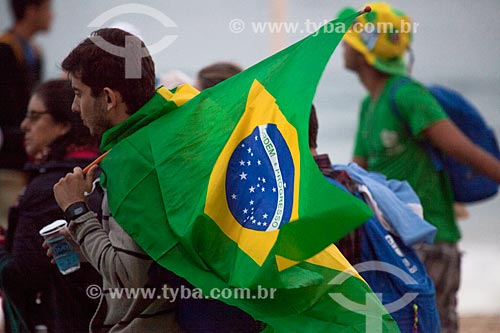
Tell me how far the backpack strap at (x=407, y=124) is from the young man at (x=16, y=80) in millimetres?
1981

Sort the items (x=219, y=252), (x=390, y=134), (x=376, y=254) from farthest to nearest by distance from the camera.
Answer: (x=390, y=134) < (x=376, y=254) < (x=219, y=252)

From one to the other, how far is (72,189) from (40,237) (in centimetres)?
71

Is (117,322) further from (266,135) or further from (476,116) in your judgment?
(476,116)

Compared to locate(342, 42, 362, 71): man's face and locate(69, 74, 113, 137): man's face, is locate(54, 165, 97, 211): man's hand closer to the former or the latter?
locate(69, 74, 113, 137): man's face

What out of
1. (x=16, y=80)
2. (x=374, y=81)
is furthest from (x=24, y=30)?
(x=374, y=81)

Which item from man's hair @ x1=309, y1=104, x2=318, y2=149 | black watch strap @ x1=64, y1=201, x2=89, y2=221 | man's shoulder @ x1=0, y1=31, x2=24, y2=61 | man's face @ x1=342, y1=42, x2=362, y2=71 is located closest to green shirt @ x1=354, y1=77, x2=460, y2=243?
man's face @ x1=342, y1=42, x2=362, y2=71

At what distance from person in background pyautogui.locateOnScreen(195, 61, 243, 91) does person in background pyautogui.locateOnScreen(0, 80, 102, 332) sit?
687 millimetres

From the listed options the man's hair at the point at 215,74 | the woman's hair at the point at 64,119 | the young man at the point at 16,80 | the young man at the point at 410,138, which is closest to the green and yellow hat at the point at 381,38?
the young man at the point at 410,138

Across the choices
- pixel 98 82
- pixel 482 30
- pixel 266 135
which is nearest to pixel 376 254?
pixel 266 135

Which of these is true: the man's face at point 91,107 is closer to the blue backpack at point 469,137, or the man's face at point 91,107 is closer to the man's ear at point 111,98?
the man's ear at point 111,98

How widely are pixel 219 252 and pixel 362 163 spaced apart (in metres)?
2.58

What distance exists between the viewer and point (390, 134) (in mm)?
5883

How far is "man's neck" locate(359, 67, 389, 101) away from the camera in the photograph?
602 centimetres

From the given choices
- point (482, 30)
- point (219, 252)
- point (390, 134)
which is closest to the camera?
point (219, 252)
